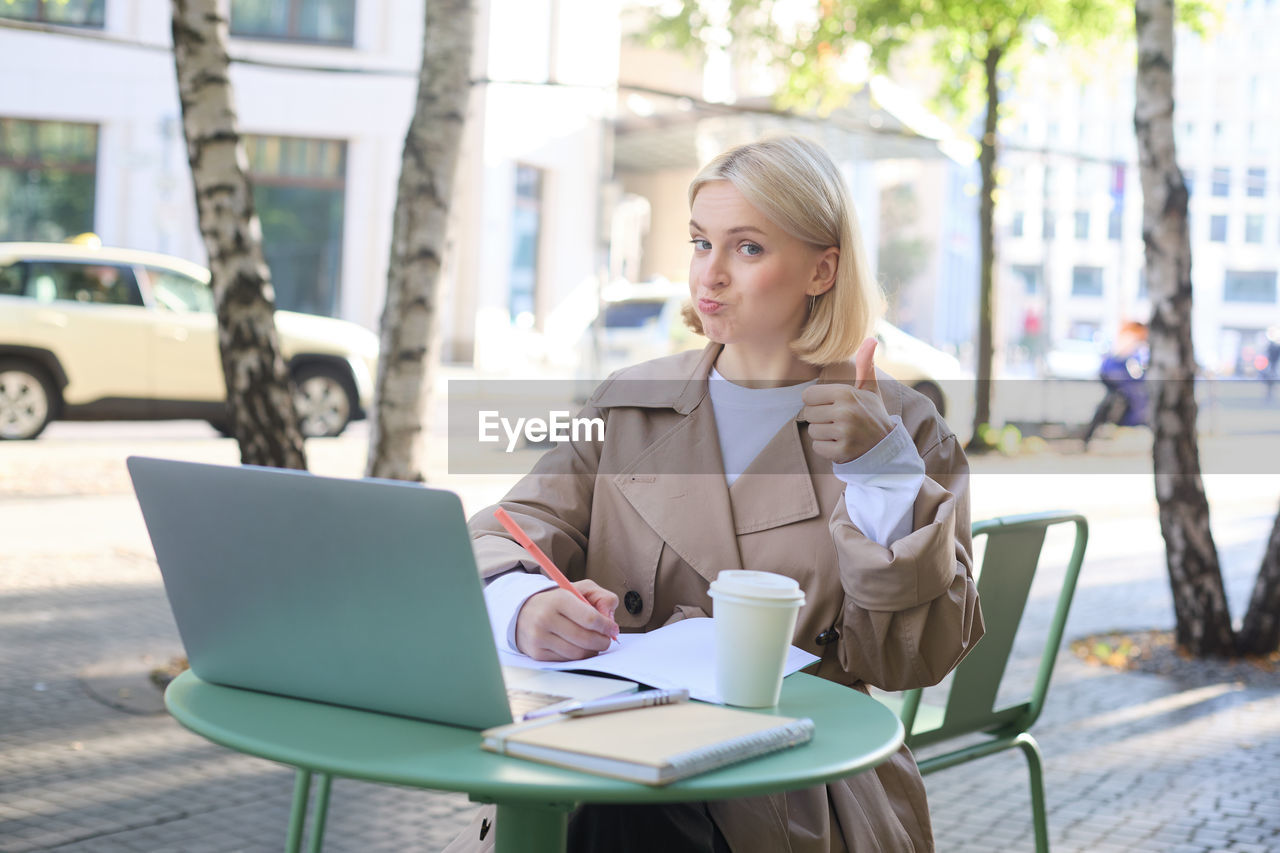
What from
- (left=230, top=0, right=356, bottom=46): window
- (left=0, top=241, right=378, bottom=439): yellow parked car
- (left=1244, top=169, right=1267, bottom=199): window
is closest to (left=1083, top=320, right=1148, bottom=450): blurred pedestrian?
(left=1244, top=169, right=1267, bottom=199): window

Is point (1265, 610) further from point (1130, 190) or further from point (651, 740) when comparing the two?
point (1130, 190)

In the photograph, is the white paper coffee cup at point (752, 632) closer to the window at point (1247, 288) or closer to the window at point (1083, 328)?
the window at point (1247, 288)

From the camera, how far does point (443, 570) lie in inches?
55.5

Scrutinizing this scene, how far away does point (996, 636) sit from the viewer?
3012 millimetres

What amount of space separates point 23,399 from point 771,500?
11.3m

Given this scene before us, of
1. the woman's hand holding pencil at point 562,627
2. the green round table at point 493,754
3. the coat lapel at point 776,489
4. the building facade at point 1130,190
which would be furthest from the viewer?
the building facade at point 1130,190

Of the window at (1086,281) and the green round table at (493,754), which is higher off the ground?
the window at (1086,281)

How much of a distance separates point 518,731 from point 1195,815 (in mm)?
3476

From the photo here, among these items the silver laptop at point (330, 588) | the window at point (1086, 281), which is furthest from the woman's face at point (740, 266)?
the window at point (1086, 281)

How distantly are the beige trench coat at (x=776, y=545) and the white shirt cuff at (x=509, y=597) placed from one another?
63 mm

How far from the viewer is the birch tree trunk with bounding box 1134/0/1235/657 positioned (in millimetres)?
6180

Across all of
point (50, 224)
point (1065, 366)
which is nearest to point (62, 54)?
point (50, 224)

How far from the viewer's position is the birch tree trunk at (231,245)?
544 centimetres

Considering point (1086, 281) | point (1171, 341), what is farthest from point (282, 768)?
point (1086, 281)
